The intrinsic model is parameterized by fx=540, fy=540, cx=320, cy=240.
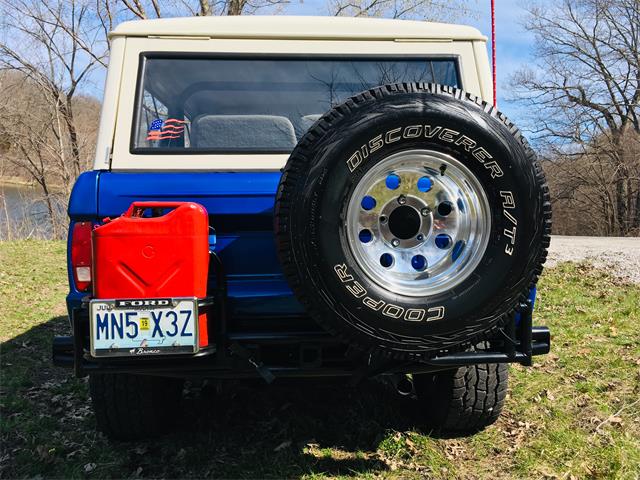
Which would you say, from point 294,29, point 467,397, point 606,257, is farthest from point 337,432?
point 606,257

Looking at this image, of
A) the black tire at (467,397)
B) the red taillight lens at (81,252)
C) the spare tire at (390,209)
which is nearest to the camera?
the spare tire at (390,209)

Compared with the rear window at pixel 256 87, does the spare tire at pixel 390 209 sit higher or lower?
lower

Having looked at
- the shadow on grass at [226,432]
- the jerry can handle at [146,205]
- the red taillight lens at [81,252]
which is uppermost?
the jerry can handle at [146,205]

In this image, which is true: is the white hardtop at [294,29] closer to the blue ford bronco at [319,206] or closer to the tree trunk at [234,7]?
the blue ford bronco at [319,206]

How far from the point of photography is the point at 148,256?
6.63ft

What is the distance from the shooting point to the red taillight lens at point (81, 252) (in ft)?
7.52

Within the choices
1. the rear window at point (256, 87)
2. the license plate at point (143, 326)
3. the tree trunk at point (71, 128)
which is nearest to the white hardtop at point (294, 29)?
the rear window at point (256, 87)

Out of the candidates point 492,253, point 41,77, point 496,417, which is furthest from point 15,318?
point 41,77

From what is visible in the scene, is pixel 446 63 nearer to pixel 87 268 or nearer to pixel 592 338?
pixel 87 268

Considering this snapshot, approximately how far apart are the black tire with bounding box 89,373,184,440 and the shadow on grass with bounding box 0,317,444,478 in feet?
0.38

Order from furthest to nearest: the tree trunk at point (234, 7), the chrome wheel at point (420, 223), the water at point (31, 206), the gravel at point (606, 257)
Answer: the tree trunk at point (234, 7) < the water at point (31, 206) < the gravel at point (606, 257) < the chrome wheel at point (420, 223)

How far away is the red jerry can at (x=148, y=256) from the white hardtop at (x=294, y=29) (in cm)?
116

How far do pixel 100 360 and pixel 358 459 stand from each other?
1473mm

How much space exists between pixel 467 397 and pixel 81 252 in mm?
2094
